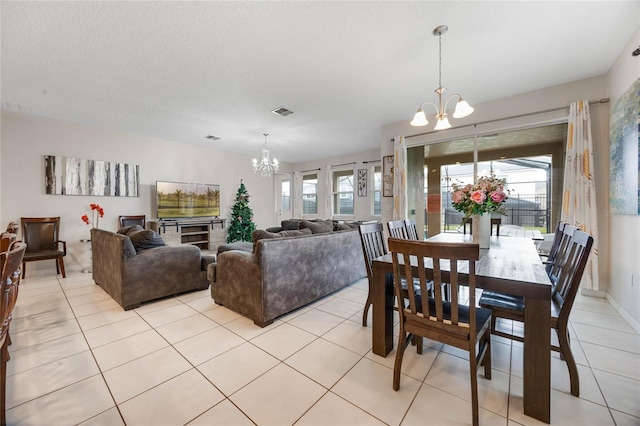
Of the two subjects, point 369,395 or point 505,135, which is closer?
point 369,395

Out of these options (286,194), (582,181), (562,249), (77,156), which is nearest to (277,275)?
(562,249)

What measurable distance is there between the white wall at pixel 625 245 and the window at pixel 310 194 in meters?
6.14

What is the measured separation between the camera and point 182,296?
3.14 meters

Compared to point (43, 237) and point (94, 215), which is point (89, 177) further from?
point (43, 237)

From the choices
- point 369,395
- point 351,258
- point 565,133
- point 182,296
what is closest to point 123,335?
point 182,296

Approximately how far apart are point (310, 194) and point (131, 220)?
15.4 ft

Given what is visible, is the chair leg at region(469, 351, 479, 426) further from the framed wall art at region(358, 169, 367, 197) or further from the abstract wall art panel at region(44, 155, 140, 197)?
the abstract wall art panel at region(44, 155, 140, 197)

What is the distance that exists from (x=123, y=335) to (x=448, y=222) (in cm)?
491

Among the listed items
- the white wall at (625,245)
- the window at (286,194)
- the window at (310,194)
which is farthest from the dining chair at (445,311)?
the window at (286,194)

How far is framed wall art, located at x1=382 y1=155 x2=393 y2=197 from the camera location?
15.5 ft

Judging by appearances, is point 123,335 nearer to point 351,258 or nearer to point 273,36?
point 351,258

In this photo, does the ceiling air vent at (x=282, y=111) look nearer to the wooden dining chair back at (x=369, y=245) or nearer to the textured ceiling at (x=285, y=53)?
the textured ceiling at (x=285, y=53)

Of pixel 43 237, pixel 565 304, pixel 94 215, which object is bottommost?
pixel 565 304

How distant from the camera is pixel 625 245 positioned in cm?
252
